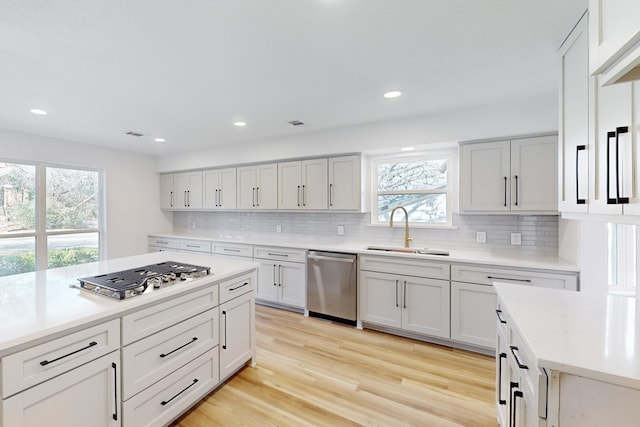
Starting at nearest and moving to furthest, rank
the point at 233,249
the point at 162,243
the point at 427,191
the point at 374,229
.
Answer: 1. the point at 427,191
2. the point at 374,229
3. the point at 233,249
4. the point at 162,243

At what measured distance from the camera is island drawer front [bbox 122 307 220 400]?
5.02 ft

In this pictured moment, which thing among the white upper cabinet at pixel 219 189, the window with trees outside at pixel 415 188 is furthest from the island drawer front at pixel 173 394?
the white upper cabinet at pixel 219 189

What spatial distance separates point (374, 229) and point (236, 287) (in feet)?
6.89

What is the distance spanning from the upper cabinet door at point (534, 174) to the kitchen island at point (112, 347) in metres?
2.70

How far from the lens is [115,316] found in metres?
1.45

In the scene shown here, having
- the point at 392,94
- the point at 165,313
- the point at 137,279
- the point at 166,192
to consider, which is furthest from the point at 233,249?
the point at 392,94

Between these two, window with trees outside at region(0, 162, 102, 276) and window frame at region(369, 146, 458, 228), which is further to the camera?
window with trees outside at region(0, 162, 102, 276)

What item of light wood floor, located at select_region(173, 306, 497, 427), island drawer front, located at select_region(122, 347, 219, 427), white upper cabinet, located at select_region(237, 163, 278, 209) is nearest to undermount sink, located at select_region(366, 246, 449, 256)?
light wood floor, located at select_region(173, 306, 497, 427)

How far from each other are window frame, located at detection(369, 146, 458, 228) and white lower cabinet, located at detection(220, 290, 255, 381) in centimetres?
205

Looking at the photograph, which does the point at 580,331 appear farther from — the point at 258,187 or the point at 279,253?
the point at 258,187

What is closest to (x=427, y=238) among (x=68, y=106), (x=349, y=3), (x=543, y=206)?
(x=543, y=206)

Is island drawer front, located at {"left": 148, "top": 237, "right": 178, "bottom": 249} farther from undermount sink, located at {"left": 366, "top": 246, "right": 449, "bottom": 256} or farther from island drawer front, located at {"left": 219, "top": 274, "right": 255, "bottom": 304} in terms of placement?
undermount sink, located at {"left": 366, "top": 246, "right": 449, "bottom": 256}

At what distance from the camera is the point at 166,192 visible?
5.40 m

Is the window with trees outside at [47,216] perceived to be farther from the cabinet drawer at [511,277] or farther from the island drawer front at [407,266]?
the cabinet drawer at [511,277]
